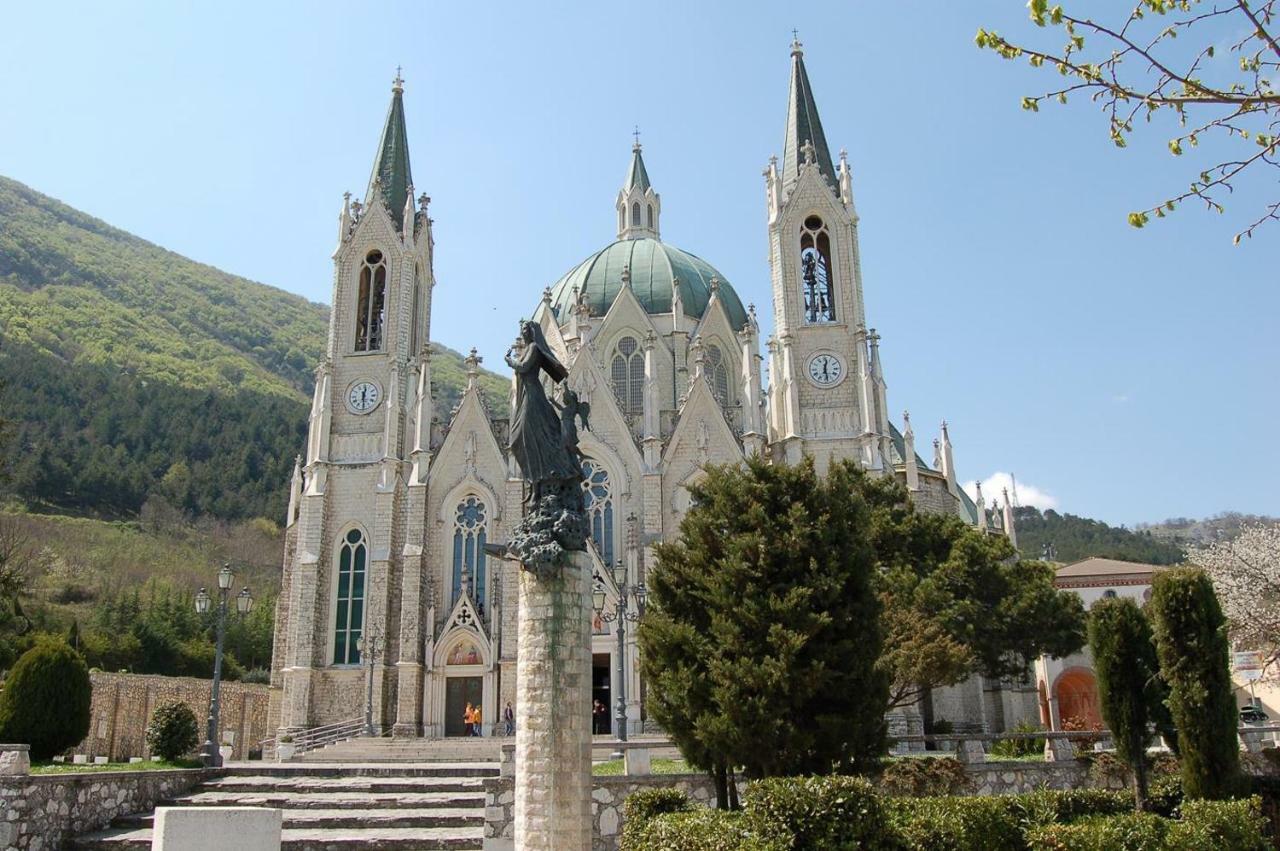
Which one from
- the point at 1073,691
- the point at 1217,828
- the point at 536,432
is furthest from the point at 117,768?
the point at 1073,691

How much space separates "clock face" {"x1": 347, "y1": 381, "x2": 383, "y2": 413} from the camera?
38.6m

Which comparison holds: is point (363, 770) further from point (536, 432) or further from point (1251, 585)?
point (1251, 585)

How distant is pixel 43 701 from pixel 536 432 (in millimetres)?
12922

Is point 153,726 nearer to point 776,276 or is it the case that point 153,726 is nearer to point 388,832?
point 388,832

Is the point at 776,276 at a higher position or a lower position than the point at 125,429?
lower

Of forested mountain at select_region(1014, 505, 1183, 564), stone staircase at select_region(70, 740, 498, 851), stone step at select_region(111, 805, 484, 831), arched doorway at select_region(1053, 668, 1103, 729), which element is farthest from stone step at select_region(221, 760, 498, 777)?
forested mountain at select_region(1014, 505, 1183, 564)

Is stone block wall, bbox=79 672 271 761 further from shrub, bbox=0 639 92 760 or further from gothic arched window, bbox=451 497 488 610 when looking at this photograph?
shrub, bbox=0 639 92 760

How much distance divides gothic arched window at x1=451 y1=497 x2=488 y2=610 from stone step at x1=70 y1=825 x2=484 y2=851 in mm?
17841

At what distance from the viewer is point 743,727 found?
16516 millimetres

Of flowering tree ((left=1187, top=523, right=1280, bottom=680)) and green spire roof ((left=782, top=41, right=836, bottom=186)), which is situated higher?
green spire roof ((left=782, top=41, right=836, bottom=186))

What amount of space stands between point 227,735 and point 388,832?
17754 millimetres

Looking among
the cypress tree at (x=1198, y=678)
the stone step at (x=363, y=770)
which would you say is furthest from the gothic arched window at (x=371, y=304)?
the cypress tree at (x=1198, y=678)

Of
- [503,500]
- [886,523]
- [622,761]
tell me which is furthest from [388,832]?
[503,500]

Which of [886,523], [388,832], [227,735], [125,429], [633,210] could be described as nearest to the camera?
[388,832]
